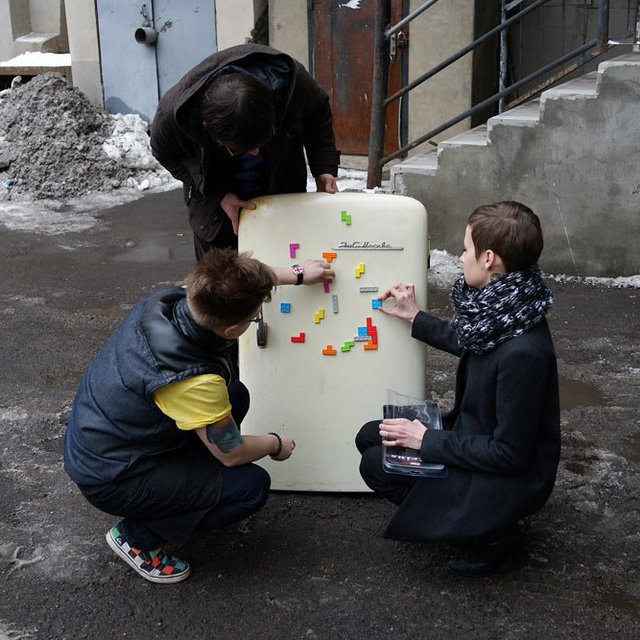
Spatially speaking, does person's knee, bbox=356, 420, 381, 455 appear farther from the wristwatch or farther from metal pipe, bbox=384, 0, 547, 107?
metal pipe, bbox=384, 0, 547, 107

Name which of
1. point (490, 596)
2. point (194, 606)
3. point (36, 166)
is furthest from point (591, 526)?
point (36, 166)

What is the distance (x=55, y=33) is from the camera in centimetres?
1275

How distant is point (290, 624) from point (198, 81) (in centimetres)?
174

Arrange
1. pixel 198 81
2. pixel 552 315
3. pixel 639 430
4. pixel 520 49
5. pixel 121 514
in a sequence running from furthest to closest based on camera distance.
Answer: pixel 520 49 < pixel 552 315 < pixel 639 430 < pixel 198 81 < pixel 121 514

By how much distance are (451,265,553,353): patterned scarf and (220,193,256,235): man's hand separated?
0.98 m

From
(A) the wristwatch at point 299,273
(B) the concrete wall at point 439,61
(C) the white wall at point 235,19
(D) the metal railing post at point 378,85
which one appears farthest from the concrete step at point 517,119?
(C) the white wall at point 235,19

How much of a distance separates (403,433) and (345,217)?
31.0 inches

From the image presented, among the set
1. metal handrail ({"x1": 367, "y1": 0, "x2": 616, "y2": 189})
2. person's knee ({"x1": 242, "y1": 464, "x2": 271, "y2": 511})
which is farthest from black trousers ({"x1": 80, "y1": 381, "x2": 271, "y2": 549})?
metal handrail ({"x1": 367, "y1": 0, "x2": 616, "y2": 189})

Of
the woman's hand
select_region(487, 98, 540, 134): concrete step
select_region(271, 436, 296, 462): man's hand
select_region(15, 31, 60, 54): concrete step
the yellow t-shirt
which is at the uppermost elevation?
select_region(487, 98, 540, 134): concrete step

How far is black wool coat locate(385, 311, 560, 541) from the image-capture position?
2.53 metres

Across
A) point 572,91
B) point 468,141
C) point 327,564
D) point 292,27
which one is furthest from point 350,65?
point 327,564

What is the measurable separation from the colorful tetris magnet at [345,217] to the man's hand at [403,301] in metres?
0.27

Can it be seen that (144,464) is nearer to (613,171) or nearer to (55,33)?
(613,171)

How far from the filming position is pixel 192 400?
8.34 ft
